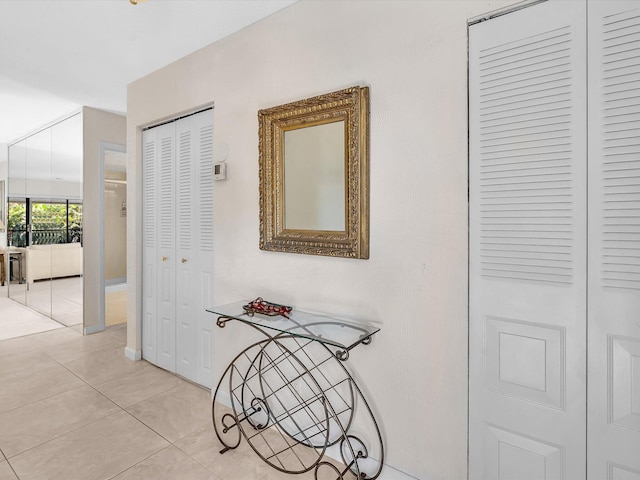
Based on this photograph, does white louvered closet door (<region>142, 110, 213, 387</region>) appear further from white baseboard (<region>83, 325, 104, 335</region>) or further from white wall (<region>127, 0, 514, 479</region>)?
white baseboard (<region>83, 325, 104, 335</region>)

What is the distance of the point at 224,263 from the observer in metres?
2.51

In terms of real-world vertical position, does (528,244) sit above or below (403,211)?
below

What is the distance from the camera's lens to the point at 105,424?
2.32 meters

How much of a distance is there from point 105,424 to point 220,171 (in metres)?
1.87

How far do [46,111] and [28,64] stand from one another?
1.45 meters

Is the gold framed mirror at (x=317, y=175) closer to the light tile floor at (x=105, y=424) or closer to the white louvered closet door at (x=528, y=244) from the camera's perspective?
the white louvered closet door at (x=528, y=244)

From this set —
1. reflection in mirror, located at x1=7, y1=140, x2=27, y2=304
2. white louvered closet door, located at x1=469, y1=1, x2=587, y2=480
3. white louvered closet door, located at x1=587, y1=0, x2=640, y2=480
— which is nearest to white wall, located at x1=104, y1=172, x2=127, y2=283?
reflection in mirror, located at x1=7, y1=140, x2=27, y2=304

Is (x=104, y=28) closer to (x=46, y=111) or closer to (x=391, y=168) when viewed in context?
(x=391, y=168)

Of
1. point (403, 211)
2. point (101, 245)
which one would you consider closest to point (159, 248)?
point (101, 245)

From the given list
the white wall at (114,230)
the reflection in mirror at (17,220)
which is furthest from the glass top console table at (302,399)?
the reflection in mirror at (17,220)

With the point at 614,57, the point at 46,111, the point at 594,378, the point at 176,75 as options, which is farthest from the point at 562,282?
the point at 46,111

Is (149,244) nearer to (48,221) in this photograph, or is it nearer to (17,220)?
(48,221)

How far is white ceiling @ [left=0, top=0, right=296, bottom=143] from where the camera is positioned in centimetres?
218

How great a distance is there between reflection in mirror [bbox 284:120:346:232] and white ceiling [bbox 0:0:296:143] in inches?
33.6
